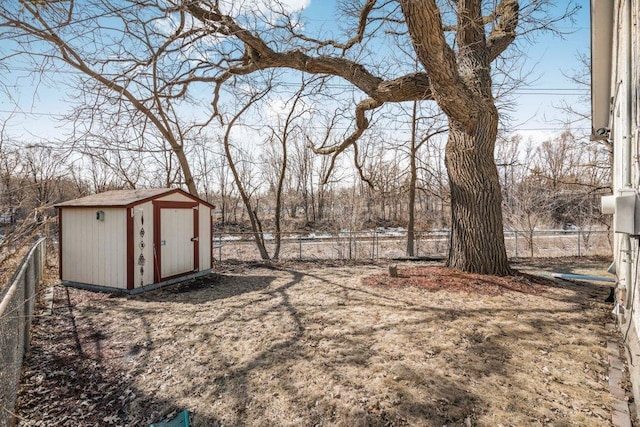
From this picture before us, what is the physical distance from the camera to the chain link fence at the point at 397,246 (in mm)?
11539

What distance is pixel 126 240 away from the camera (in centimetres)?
609

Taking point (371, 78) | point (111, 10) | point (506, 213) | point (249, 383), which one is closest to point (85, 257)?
point (111, 10)

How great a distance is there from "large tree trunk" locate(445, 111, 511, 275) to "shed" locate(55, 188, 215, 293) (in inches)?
231

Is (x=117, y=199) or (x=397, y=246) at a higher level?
(x=117, y=199)

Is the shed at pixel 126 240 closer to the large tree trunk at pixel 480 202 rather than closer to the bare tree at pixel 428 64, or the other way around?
the bare tree at pixel 428 64

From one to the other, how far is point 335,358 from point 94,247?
18.7 feet

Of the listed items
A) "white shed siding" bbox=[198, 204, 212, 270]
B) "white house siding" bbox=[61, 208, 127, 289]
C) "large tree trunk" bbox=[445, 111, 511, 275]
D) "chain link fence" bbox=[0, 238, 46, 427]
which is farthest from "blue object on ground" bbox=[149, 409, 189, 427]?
"white shed siding" bbox=[198, 204, 212, 270]

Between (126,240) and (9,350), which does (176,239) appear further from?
(9,350)

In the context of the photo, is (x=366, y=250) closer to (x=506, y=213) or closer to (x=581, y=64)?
(x=506, y=213)

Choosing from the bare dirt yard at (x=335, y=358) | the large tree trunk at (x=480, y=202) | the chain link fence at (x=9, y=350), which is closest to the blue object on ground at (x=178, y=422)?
the bare dirt yard at (x=335, y=358)

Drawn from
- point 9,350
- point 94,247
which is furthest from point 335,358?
point 94,247

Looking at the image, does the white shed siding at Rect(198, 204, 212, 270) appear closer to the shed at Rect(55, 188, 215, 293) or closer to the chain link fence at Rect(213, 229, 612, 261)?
the shed at Rect(55, 188, 215, 293)

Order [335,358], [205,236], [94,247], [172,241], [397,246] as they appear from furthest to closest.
Answer: [397,246]
[205,236]
[172,241]
[94,247]
[335,358]

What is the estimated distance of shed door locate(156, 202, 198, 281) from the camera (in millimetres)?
6680
